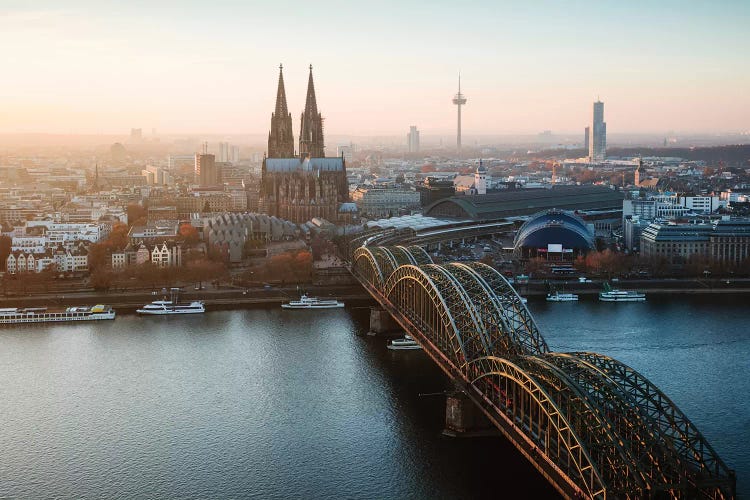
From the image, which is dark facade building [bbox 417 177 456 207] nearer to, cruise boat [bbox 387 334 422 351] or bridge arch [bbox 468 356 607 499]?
cruise boat [bbox 387 334 422 351]

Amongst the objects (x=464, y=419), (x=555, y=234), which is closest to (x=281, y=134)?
(x=555, y=234)

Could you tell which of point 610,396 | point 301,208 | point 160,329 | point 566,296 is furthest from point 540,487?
point 301,208

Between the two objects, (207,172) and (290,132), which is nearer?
(290,132)

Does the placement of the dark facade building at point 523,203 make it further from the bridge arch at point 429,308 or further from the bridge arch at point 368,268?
the bridge arch at point 429,308

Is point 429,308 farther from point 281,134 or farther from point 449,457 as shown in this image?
point 281,134

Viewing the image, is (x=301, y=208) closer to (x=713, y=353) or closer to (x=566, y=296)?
(x=566, y=296)

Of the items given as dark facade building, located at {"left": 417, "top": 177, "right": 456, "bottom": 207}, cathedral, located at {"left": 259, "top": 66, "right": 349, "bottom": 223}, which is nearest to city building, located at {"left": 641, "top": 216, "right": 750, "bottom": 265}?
cathedral, located at {"left": 259, "top": 66, "right": 349, "bottom": 223}

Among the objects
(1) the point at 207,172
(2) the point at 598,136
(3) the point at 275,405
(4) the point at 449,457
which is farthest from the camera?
(2) the point at 598,136
